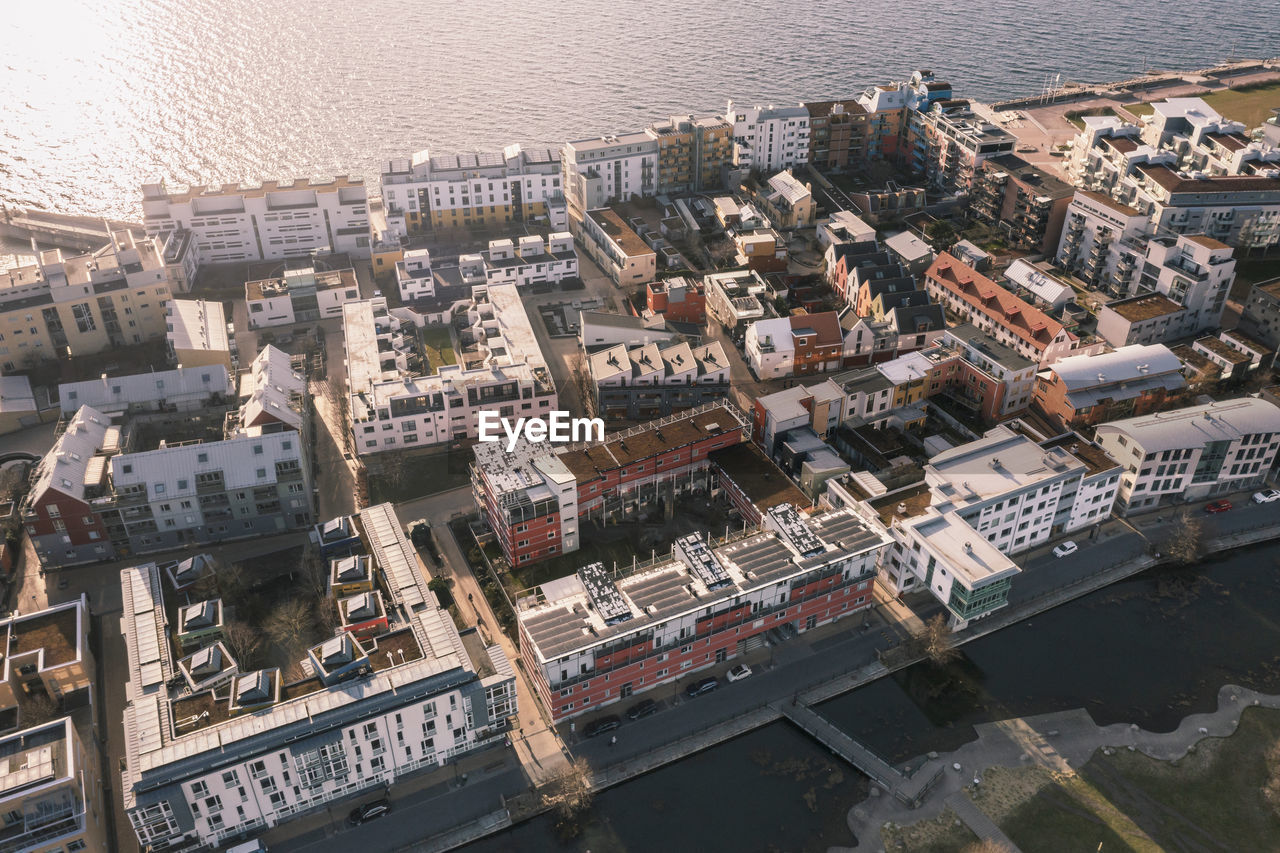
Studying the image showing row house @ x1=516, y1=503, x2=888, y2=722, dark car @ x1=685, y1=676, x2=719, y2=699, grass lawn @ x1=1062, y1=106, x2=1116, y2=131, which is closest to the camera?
row house @ x1=516, y1=503, x2=888, y2=722

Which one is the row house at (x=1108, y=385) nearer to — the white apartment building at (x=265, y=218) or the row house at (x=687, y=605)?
the row house at (x=687, y=605)

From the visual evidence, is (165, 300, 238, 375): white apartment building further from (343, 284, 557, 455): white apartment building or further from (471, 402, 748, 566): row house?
(471, 402, 748, 566): row house

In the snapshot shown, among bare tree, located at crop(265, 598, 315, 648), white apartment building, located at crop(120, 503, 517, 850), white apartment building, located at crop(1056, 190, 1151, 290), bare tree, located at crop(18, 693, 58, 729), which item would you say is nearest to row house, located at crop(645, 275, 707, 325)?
white apartment building, located at crop(1056, 190, 1151, 290)

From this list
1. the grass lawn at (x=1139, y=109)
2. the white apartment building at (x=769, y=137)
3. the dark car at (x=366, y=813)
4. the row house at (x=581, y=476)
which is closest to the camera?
the dark car at (x=366, y=813)

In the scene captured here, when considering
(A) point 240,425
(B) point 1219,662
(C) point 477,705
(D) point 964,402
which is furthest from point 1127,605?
(A) point 240,425

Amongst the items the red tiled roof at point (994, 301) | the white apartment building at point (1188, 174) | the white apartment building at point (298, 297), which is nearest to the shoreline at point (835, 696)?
the red tiled roof at point (994, 301)

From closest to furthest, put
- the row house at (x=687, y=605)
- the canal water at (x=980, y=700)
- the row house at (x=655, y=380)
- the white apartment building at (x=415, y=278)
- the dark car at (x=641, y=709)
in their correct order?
the canal water at (x=980, y=700) → the row house at (x=687, y=605) → the dark car at (x=641, y=709) → the row house at (x=655, y=380) → the white apartment building at (x=415, y=278)

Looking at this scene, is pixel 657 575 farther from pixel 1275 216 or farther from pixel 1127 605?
pixel 1275 216

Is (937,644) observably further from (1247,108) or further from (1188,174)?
(1247,108)
